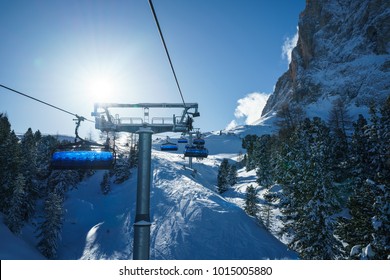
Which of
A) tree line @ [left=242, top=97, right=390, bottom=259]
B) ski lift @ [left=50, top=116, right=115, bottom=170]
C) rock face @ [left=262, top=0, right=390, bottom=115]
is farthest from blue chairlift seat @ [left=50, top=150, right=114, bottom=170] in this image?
rock face @ [left=262, top=0, right=390, bottom=115]

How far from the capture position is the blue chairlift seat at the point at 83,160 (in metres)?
8.28

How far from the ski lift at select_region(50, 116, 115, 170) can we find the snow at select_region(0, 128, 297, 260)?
24430mm

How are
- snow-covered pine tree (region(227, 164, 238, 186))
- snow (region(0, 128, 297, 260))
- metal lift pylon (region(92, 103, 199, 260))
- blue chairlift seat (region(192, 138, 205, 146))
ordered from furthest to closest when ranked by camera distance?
snow-covered pine tree (region(227, 164, 238, 186)) < snow (region(0, 128, 297, 260)) < blue chairlift seat (region(192, 138, 205, 146)) < metal lift pylon (region(92, 103, 199, 260))

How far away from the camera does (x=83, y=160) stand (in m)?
8.34

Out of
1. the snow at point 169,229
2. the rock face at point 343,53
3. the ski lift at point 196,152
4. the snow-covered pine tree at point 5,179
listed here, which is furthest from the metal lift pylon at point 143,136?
the rock face at point 343,53

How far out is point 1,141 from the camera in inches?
1427

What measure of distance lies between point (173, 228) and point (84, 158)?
3093cm

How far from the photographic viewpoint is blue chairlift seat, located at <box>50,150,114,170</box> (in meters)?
8.28

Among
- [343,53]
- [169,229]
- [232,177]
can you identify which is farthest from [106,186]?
[343,53]

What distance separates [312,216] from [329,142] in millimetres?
25205

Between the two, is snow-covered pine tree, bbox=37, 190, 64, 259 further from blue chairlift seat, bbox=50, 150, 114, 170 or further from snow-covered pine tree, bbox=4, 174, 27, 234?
blue chairlift seat, bbox=50, 150, 114, 170
